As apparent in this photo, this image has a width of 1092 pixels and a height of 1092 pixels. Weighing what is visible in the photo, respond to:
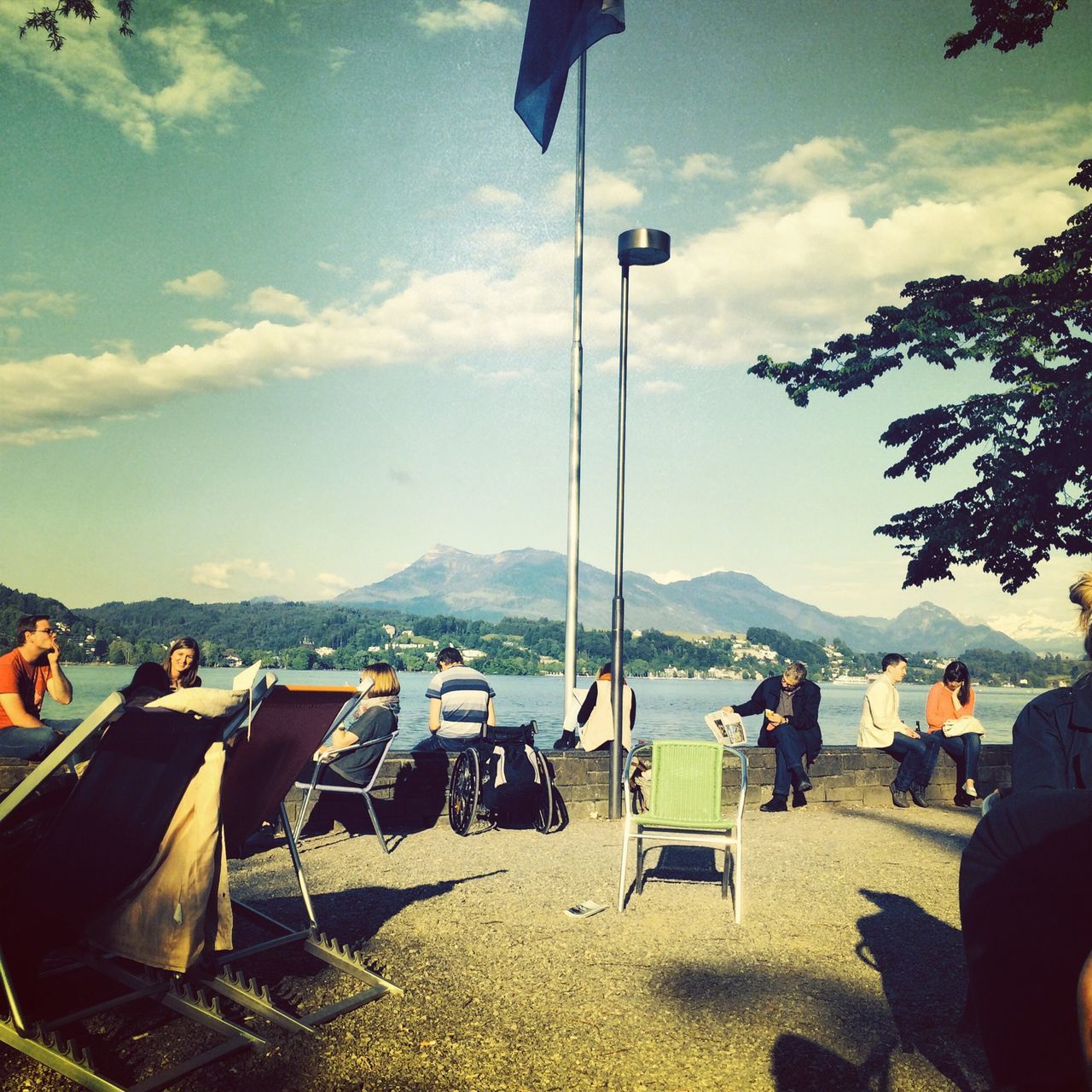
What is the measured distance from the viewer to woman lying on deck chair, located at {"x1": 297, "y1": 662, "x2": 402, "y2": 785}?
763 centimetres

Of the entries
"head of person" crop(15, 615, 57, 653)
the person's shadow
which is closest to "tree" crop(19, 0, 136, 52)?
"head of person" crop(15, 615, 57, 653)

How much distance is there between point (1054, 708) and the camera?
93.3 inches

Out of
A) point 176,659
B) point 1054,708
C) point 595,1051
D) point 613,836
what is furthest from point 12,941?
point 613,836

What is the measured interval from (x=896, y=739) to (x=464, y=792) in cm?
555

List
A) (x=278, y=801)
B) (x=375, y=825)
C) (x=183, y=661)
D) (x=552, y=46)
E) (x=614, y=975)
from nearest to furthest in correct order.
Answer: (x=278, y=801), (x=614, y=975), (x=375, y=825), (x=183, y=661), (x=552, y=46)

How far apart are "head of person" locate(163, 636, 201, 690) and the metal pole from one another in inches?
151

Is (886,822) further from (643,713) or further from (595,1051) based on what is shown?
(643,713)

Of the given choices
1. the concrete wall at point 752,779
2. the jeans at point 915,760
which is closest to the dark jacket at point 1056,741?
the concrete wall at point 752,779

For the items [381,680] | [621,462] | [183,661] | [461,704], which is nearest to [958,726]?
[621,462]

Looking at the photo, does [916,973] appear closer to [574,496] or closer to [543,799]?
[543,799]

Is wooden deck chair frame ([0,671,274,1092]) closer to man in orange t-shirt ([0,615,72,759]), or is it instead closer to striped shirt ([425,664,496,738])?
man in orange t-shirt ([0,615,72,759])

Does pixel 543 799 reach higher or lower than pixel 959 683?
lower

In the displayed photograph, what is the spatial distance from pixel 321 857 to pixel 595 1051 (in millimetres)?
4042

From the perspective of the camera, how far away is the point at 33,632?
7.71 metres
